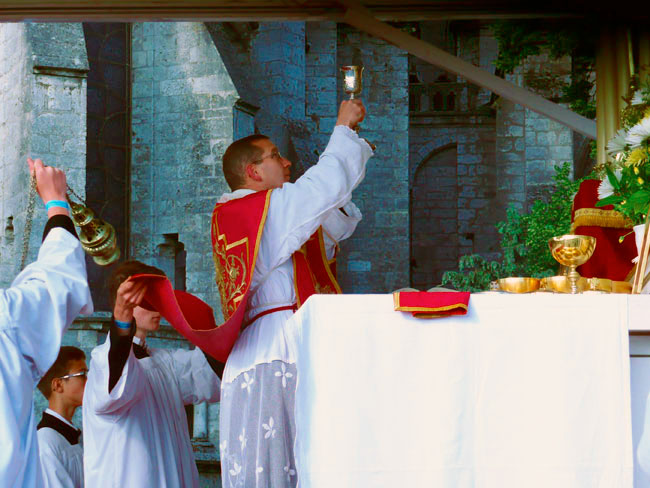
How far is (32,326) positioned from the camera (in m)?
3.79

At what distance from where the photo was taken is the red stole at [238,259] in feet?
14.9

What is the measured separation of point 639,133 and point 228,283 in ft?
6.07

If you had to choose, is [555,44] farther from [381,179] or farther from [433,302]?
[381,179]

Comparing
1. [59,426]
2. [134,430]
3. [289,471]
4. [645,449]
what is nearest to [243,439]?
[289,471]

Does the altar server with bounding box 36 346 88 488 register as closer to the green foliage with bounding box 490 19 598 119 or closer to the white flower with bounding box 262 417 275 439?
the white flower with bounding box 262 417 275 439

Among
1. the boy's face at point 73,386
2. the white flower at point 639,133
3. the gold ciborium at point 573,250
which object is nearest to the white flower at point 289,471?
the gold ciborium at point 573,250

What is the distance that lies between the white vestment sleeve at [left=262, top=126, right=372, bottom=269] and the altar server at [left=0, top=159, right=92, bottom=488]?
0.98 m

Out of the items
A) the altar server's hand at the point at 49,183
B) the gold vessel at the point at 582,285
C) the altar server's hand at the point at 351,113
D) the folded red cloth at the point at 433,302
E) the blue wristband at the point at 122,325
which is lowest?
the blue wristband at the point at 122,325

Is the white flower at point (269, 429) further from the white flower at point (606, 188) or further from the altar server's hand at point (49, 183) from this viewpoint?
the white flower at point (606, 188)

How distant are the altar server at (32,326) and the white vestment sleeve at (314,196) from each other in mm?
980

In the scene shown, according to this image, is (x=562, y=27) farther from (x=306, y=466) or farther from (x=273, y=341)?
(x=306, y=466)

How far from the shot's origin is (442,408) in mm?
3451

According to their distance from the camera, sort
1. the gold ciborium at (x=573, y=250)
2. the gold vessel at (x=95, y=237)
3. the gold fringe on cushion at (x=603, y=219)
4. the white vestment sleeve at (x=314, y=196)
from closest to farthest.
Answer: the gold ciborium at (x=573, y=250), the white vestment sleeve at (x=314, y=196), the gold fringe on cushion at (x=603, y=219), the gold vessel at (x=95, y=237)

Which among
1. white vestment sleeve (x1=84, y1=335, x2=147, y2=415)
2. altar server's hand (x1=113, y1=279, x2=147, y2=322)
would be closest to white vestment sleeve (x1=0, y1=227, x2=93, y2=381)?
Result: altar server's hand (x1=113, y1=279, x2=147, y2=322)
